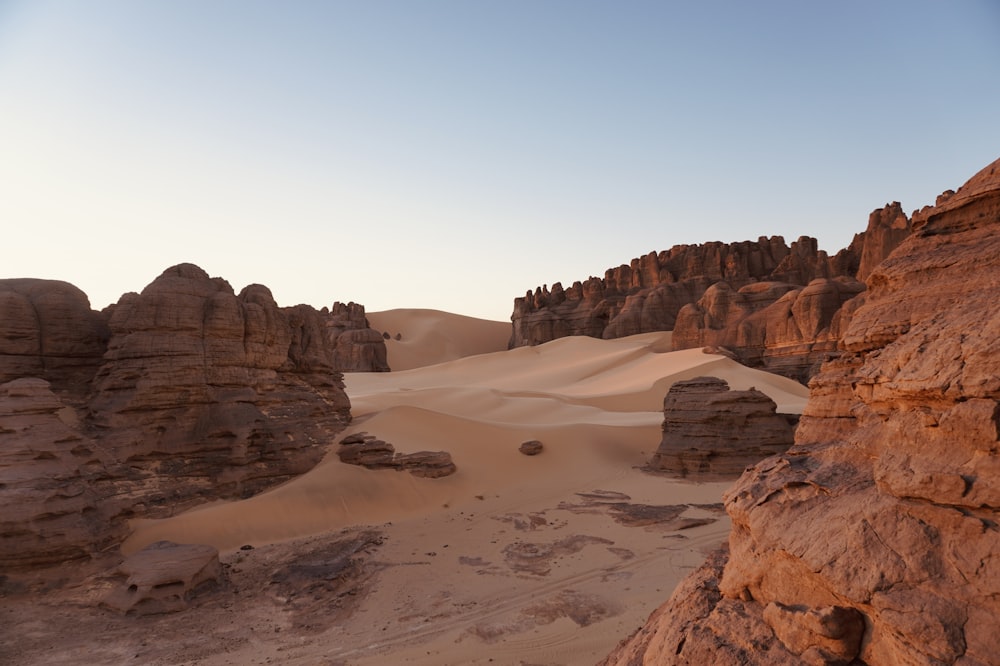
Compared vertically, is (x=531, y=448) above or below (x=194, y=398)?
below

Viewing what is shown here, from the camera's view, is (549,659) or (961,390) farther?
(549,659)

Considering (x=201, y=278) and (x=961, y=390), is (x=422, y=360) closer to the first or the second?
(x=201, y=278)

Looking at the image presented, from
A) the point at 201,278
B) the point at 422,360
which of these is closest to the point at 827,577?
the point at 201,278

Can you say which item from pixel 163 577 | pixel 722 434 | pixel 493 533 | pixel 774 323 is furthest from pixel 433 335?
pixel 163 577

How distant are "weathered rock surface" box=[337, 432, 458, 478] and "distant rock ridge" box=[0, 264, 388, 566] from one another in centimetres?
75

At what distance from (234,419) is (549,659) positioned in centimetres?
894

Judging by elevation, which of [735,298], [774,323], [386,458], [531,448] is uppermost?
[735,298]

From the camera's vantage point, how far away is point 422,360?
6731 cm

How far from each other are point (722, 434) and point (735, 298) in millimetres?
25517

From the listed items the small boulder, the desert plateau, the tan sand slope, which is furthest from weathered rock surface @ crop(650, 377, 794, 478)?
the tan sand slope

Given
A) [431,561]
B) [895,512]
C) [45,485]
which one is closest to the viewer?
[895,512]

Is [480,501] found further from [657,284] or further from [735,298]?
[657,284]

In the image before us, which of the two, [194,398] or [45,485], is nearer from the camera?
[45,485]

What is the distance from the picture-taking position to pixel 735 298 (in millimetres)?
Answer: 39156
